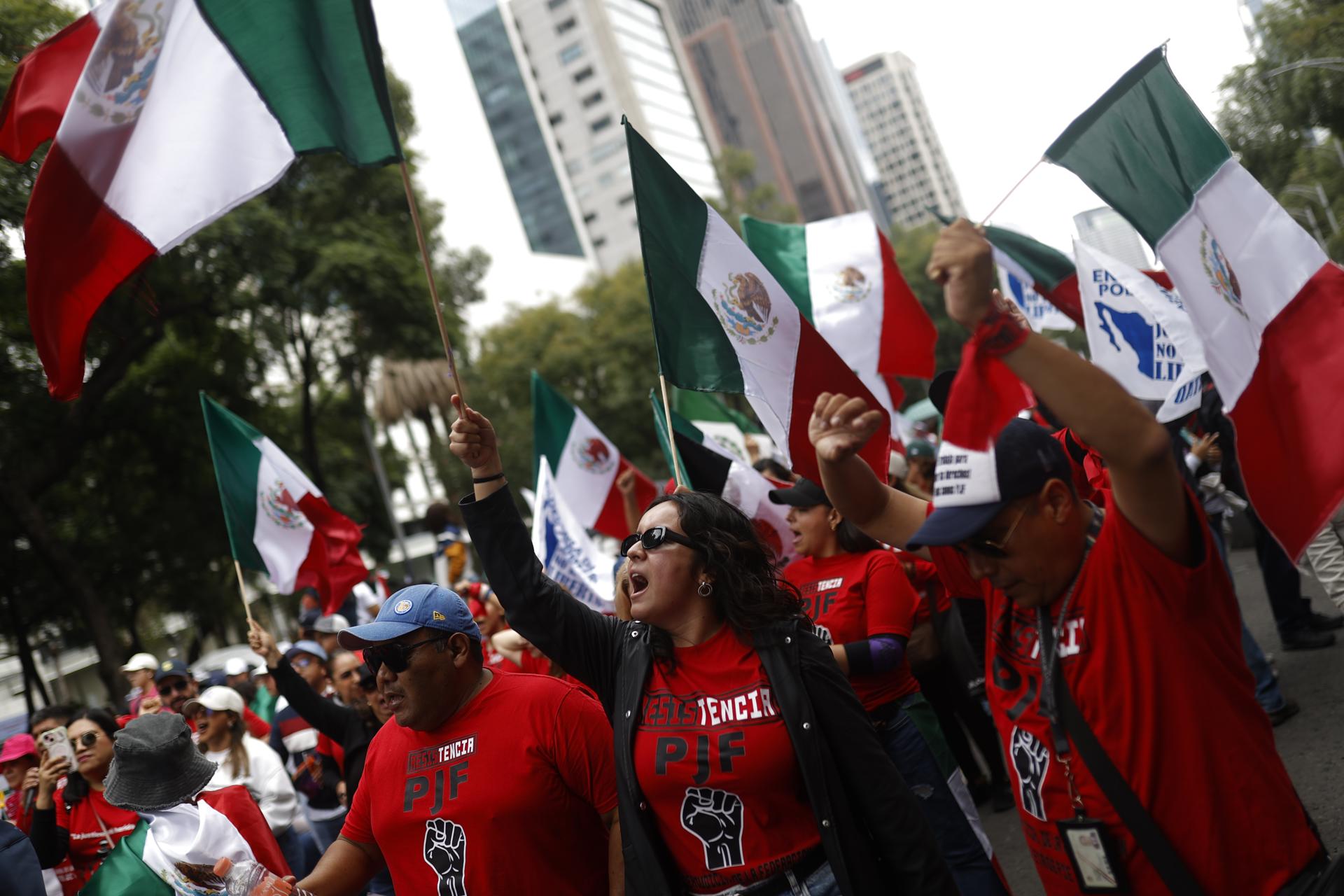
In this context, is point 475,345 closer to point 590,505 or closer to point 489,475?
point 590,505

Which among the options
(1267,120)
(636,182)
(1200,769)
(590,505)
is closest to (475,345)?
(1267,120)

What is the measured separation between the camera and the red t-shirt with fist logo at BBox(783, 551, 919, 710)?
3994 mm

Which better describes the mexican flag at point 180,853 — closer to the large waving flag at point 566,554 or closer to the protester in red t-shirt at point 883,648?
the protester in red t-shirt at point 883,648

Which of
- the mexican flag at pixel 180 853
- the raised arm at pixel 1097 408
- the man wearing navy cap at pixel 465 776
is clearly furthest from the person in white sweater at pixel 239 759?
the raised arm at pixel 1097 408

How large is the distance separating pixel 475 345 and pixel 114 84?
39163 mm

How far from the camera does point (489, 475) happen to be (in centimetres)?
308

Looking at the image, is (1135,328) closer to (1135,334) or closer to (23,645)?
(1135,334)

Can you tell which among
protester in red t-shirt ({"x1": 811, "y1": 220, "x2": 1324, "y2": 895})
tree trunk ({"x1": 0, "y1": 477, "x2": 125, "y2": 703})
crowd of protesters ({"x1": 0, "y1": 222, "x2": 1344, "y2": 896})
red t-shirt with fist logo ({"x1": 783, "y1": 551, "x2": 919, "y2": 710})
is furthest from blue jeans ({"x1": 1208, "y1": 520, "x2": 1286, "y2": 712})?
tree trunk ({"x1": 0, "y1": 477, "x2": 125, "y2": 703})

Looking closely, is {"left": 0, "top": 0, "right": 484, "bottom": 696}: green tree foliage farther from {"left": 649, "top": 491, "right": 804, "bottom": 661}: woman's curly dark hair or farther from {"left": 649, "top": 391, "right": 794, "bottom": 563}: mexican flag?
{"left": 649, "top": 491, "right": 804, "bottom": 661}: woman's curly dark hair

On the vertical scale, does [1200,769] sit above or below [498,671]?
below

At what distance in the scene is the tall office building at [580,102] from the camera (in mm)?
101688

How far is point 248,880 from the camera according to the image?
3088 millimetres

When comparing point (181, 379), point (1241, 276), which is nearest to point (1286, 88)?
point (181, 379)

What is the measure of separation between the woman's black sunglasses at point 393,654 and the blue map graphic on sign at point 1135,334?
3.52 meters
